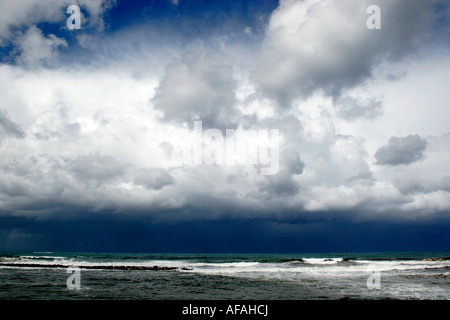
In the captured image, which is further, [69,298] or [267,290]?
[267,290]

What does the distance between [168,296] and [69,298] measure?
6.05 m

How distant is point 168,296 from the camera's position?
66.3 ft
